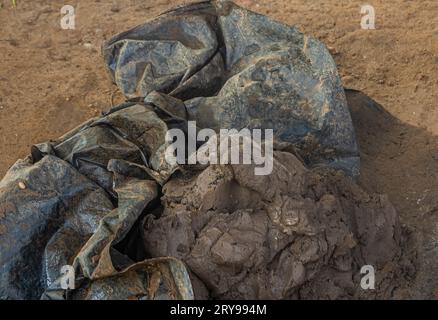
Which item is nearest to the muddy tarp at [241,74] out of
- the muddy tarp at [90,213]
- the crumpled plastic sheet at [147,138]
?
the crumpled plastic sheet at [147,138]

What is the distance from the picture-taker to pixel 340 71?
13.4 ft

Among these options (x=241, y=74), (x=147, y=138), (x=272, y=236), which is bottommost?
(x=272, y=236)

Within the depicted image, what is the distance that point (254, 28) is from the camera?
3.41m

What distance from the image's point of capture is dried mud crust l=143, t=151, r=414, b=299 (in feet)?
8.09

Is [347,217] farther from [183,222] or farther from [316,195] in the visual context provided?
[183,222]

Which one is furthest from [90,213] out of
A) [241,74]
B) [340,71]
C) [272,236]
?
[340,71]

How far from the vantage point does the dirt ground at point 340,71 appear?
3.40 m

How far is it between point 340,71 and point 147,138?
5.43ft

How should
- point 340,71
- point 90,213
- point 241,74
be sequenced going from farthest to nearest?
point 340,71 → point 241,74 → point 90,213

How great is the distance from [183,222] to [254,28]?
4.46 feet

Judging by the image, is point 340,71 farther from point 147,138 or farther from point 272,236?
point 272,236

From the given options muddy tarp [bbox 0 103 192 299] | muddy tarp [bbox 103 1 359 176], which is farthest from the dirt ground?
muddy tarp [bbox 0 103 192 299]

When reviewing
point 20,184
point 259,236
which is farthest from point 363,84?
A: point 20,184

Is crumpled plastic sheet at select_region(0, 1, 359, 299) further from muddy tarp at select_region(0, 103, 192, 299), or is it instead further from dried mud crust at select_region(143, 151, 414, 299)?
→ dried mud crust at select_region(143, 151, 414, 299)
